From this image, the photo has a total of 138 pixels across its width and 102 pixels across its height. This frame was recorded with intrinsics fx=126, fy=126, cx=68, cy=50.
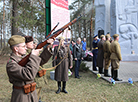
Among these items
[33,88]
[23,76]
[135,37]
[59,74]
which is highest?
[135,37]

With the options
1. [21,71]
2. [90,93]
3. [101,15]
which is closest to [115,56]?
[90,93]

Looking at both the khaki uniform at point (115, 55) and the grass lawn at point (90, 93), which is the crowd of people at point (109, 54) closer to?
the khaki uniform at point (115, 55)

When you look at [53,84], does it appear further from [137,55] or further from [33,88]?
[137,55]

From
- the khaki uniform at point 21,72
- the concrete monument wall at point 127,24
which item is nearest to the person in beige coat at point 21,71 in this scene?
the khaki uniform at point 21,72

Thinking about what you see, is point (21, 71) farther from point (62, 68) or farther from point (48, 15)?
point (62, 68)

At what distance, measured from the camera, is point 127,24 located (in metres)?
11.1

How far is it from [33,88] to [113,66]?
411cm

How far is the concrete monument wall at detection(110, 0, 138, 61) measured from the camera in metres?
11.0

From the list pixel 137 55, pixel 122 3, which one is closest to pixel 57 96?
pixel 137 55

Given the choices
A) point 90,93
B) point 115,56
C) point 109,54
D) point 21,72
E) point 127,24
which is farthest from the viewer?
point 127,24

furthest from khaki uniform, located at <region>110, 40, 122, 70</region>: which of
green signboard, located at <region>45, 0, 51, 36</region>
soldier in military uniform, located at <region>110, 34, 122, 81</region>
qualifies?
green signboard, located at <region>45, 0, 51, 36</region>

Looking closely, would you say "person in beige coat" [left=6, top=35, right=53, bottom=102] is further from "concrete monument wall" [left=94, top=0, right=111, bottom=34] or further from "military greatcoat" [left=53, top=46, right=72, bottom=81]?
"concrete monument wall" [left=94, top=0, right=111, bottom=34]

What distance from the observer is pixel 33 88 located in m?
1.88

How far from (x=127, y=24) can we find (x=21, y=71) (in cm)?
1139
